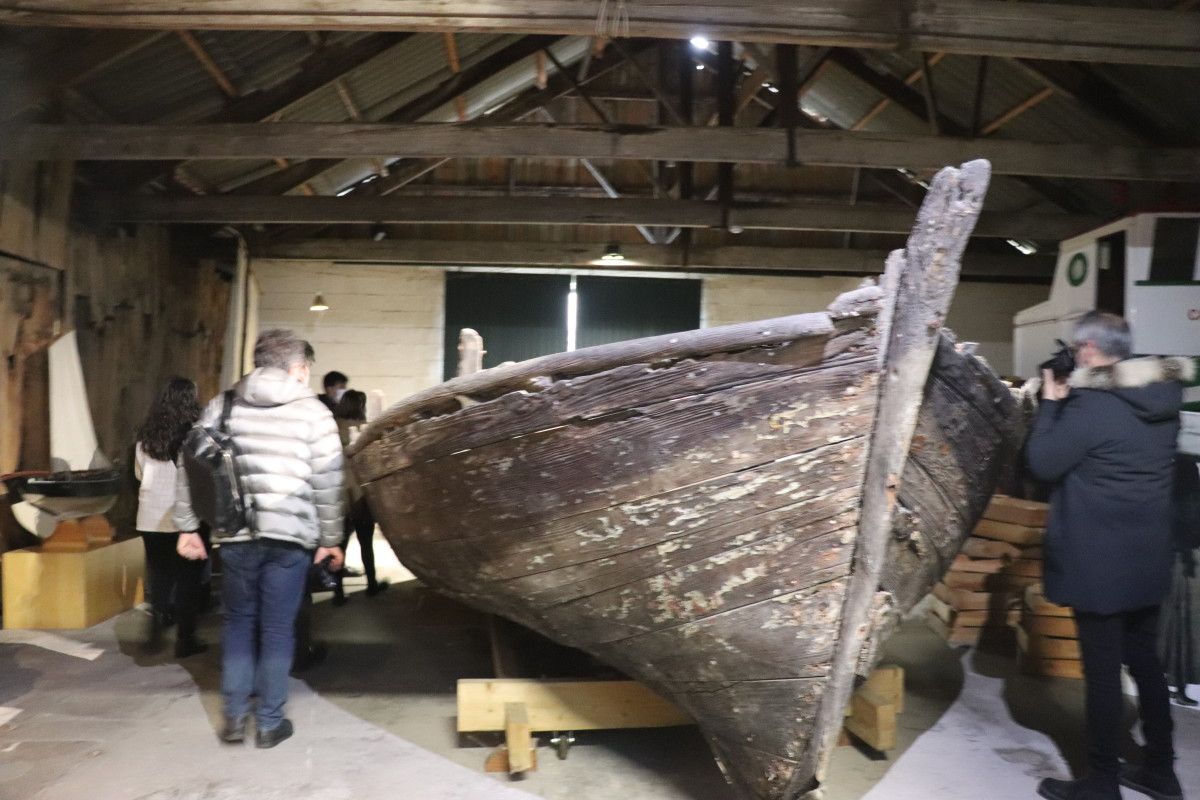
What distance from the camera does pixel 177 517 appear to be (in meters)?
2.95

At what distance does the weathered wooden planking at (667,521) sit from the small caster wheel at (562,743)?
0.70 metres

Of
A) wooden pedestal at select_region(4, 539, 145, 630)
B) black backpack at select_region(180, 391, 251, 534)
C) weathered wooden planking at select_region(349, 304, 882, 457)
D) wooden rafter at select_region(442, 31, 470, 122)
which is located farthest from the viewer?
wooden rafter at select_region(442, 31, 470, 122)

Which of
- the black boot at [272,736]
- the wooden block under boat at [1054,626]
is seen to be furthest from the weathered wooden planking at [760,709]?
the wooden block under boat at [1054,626]

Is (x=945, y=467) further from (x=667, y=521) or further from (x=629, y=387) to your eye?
(x=629, y=387)

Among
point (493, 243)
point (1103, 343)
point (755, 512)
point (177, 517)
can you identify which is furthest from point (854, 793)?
point (493, 243)

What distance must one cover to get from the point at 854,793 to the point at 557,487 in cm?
137

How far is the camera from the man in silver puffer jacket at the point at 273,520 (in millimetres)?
2703

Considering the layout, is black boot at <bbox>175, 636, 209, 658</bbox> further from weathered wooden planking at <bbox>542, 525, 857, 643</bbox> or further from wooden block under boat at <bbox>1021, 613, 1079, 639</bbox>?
wooden block under boat at <bbox>1021, 613, 1079, 639</bbox>

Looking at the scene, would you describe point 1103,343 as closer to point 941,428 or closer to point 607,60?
point 941,428

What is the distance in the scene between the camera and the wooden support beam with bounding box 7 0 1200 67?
11.1 ft

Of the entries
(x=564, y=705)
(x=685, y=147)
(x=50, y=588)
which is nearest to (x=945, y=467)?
(x=564, y=705)

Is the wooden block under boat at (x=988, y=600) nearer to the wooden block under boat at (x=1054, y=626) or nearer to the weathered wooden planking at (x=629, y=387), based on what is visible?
the wooden block under boat at (x=1054, y=626)

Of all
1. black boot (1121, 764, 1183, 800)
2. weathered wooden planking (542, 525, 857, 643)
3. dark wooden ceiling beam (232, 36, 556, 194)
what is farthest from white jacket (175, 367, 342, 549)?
dark wooden ceiling beam (232, 36, 556, 194)

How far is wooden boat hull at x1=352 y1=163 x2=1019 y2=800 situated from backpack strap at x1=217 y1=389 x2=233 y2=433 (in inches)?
33.3
